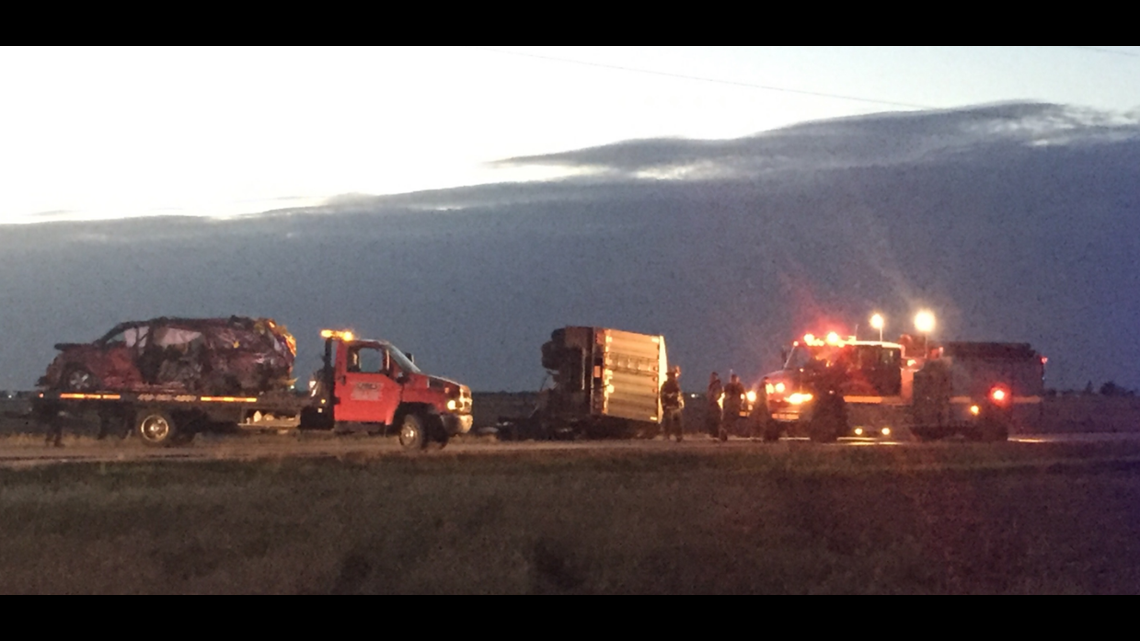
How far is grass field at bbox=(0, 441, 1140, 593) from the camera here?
14.3 metres

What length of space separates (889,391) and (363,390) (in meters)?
11.7

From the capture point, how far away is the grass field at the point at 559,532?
47.0 feet

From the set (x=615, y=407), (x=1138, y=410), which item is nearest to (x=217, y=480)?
(x=615, y=407)

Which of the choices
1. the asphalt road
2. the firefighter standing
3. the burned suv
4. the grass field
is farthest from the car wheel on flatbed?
the firefighter standing

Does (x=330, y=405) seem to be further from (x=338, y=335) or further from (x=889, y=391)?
(x=889, y=391)

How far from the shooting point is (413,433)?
1193 inches

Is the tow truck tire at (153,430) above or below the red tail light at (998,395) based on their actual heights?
below

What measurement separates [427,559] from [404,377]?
1544cm

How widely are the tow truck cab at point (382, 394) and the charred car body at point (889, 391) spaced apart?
7750 millimetres

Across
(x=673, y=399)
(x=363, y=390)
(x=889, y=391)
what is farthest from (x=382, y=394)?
(x=889, y=391)

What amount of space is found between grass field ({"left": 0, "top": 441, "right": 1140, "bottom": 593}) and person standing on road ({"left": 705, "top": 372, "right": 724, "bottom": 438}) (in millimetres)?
12695

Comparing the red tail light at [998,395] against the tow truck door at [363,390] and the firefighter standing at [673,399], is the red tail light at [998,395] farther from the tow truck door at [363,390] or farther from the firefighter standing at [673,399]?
the tow truck door at [363,390]

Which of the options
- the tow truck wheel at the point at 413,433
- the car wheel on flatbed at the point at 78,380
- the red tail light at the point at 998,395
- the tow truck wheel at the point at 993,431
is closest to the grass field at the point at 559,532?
the tow truck wheel at the point at 413,433
